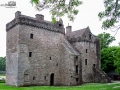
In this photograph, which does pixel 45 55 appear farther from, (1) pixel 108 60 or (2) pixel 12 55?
(1) pixel 108 60

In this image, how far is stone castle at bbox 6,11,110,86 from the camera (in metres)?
31.2

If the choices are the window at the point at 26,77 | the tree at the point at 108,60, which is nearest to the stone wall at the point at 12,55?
the window at the point at 26,77

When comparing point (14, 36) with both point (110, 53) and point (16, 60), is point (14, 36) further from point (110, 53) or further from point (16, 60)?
point (110, 53)

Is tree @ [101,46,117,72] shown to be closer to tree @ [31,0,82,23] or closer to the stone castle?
the stone castle

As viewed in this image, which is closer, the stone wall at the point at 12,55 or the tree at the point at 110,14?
the tree at the point at 110,14

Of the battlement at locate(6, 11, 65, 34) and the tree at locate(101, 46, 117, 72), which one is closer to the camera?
the battlement at locate(6, 11, 65, 34)

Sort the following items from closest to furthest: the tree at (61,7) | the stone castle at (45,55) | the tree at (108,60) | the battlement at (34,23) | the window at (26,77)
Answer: the tree at (61,7)
the window at (26,77)
the stone castle at (45,55)
the battlement at (34,23)
the tree at (108,60)

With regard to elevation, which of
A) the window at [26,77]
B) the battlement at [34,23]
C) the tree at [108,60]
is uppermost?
the battlement at [34,23]

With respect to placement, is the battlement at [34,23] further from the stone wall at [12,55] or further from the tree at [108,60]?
the tree at [108,60]

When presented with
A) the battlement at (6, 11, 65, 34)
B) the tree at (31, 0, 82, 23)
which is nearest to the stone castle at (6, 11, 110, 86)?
the battlement at (6, 11, 65, 34)

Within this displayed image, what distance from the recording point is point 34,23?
1313 inches

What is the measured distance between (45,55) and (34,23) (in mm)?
6539

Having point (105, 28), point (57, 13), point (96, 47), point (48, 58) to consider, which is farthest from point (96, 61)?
point (57, 13)

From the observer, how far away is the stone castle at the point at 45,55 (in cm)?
3117
